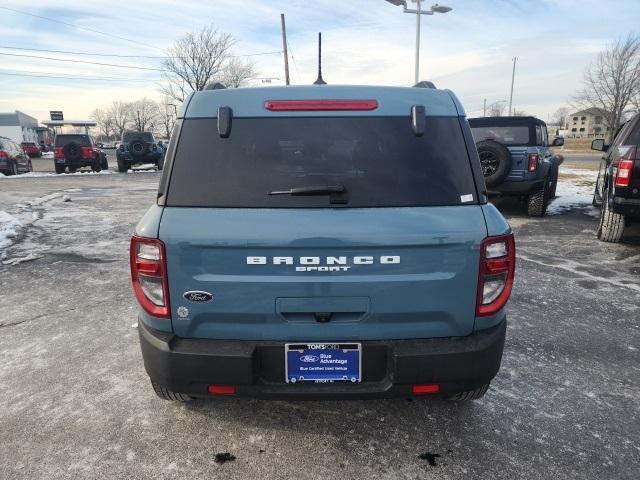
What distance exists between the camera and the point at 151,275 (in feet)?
6.87

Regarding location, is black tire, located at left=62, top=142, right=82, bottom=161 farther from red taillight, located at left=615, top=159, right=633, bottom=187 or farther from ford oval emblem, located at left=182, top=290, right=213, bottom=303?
ford oval emblem, located at left=182, top=290, right=213, bottom=303

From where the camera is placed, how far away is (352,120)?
219cm

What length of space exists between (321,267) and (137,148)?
2240 cm

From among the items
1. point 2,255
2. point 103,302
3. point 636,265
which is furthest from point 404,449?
point 2,255

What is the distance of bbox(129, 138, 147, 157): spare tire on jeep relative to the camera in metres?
21.9

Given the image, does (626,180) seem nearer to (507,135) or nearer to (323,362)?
(507,135)

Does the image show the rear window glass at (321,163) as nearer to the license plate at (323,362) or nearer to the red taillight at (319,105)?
the red taillight at (319,105)

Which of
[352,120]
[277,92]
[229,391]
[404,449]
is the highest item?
[277,92]

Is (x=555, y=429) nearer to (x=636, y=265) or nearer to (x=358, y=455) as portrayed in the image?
(x=358, y=455)

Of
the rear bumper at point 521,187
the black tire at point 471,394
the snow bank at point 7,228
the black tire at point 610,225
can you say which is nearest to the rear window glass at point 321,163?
the black tire at point 471,394

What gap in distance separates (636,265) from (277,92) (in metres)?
5.82

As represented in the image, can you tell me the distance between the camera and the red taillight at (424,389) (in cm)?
212

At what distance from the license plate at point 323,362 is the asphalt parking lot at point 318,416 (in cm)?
51

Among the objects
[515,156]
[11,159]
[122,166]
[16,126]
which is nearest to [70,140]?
[122,166]
